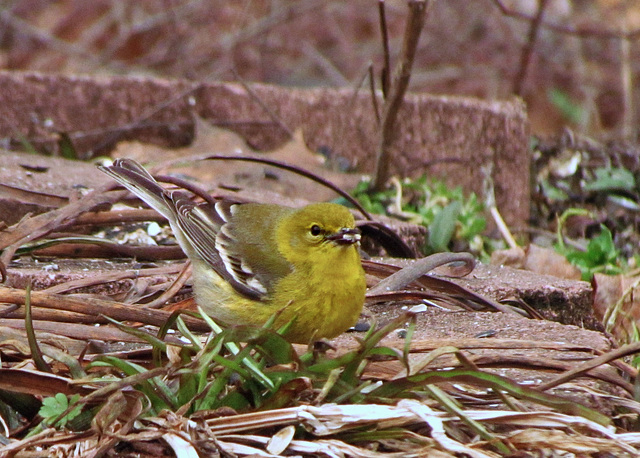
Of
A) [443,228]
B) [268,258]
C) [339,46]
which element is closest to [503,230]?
[443,228]

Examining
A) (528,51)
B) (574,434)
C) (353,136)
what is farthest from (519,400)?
(528,51)

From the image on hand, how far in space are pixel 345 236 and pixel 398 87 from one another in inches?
67.5

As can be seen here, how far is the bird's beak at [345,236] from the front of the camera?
3.74 m

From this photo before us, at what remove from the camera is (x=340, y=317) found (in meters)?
3.44

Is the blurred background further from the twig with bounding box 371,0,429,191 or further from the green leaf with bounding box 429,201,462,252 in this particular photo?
the green leaf with bounding box 429,201,462,252

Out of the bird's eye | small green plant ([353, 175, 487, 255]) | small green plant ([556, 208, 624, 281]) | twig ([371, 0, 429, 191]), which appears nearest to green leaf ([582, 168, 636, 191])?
small green plant ([353, 175, 487, 255])

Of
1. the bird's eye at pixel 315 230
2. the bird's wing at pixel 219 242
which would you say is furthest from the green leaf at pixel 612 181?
the bird's eye at pixel 315 230

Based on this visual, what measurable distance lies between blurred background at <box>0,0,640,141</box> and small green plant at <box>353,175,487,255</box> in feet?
16.8

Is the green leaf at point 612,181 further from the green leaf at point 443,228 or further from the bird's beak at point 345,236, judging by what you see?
the bird's beak at point 345,236

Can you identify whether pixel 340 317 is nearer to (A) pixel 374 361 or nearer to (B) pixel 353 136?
(A) pixel 374 361

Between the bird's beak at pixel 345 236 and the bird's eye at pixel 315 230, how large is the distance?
0.07 m

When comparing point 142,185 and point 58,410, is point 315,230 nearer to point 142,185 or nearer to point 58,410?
point 142,185

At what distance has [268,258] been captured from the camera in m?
3.91

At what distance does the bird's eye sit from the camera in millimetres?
3881
